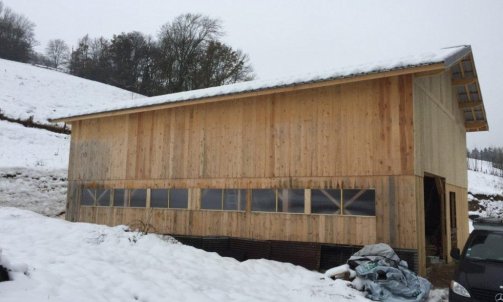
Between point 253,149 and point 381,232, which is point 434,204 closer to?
point 381,232

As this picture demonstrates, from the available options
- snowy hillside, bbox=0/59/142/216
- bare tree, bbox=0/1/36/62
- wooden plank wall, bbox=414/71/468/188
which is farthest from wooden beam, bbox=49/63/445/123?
bare tree, bbox=0/1/36/62

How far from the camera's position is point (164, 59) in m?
48.4

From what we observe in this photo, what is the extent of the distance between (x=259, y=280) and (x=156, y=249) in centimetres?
255

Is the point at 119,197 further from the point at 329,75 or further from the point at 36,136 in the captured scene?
the point at 36,136

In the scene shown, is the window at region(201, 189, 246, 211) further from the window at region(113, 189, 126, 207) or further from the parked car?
the parked car

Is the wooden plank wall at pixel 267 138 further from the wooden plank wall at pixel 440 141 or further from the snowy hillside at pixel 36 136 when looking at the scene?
the snowy hillside at pixel 36 136

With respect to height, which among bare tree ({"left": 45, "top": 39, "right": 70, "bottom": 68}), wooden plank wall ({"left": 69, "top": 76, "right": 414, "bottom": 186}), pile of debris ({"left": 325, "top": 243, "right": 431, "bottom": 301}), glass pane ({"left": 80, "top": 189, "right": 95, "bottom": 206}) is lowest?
pile of debris ({"left": 325, "top": 243, "right": 431, "bottom": 301})

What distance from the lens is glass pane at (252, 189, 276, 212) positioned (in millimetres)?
12953

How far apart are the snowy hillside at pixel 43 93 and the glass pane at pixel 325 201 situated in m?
24.5

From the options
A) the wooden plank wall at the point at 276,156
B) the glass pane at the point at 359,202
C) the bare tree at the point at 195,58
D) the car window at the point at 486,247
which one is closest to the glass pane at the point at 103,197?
the wooden plank wall at the point at 276,156

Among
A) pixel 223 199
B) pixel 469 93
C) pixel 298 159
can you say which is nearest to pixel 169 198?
pixel 223 199

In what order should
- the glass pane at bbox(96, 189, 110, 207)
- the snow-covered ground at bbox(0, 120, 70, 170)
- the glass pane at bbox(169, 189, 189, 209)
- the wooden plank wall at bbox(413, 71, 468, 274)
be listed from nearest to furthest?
1. the wooden plank wall at bbox(413, 71, 468, 274)
2. the glass pane at bbox(169, 189, 189, 209)
3. the glass pane at bbox(96, 189, 110, 207)
4. the snow-covered ground at bbox(0, 120, 70, 170)

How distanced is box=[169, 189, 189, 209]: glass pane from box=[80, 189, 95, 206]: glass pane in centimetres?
413

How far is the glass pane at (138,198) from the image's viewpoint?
15.9 metres
